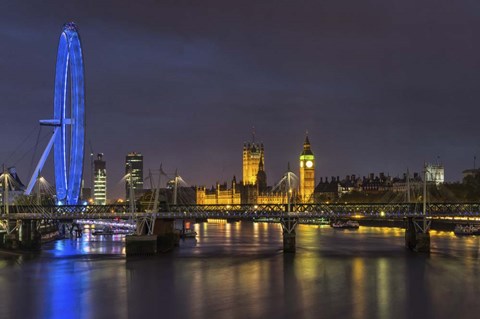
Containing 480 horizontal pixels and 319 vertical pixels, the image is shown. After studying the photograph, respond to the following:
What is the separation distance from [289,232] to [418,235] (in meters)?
9.66

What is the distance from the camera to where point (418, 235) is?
59.2 m

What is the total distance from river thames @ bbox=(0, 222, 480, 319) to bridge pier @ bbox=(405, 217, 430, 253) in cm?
96

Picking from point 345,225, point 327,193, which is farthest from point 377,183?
point 345,225

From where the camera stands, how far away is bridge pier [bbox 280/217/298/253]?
59188 millimetres

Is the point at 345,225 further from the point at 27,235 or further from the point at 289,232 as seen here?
the point at 27,235

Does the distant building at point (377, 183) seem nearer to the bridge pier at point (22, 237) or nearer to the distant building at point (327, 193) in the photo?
the distant building at point (327, 193)

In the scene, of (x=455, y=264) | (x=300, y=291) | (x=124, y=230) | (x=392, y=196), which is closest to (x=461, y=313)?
(x=300, y=291)

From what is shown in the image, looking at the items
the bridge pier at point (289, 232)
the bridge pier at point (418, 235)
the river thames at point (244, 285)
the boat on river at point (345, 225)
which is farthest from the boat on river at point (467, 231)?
the bridge pier at point (289, 232)

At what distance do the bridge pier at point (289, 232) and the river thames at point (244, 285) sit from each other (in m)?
1.33

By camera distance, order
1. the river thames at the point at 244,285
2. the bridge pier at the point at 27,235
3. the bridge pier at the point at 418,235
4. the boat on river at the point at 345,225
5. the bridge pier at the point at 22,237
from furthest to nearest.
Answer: the boat on river at the point at 345,225, the bridge pier at the point at 27,235, the bridge pier at the point at 22,237, the bridge pier at the point at 418,235, the river thames at the point at 244,285

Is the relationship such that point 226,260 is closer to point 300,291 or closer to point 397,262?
point 397,262

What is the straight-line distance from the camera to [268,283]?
136 ft

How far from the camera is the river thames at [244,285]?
33938mm

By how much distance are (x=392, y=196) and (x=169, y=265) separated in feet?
318
